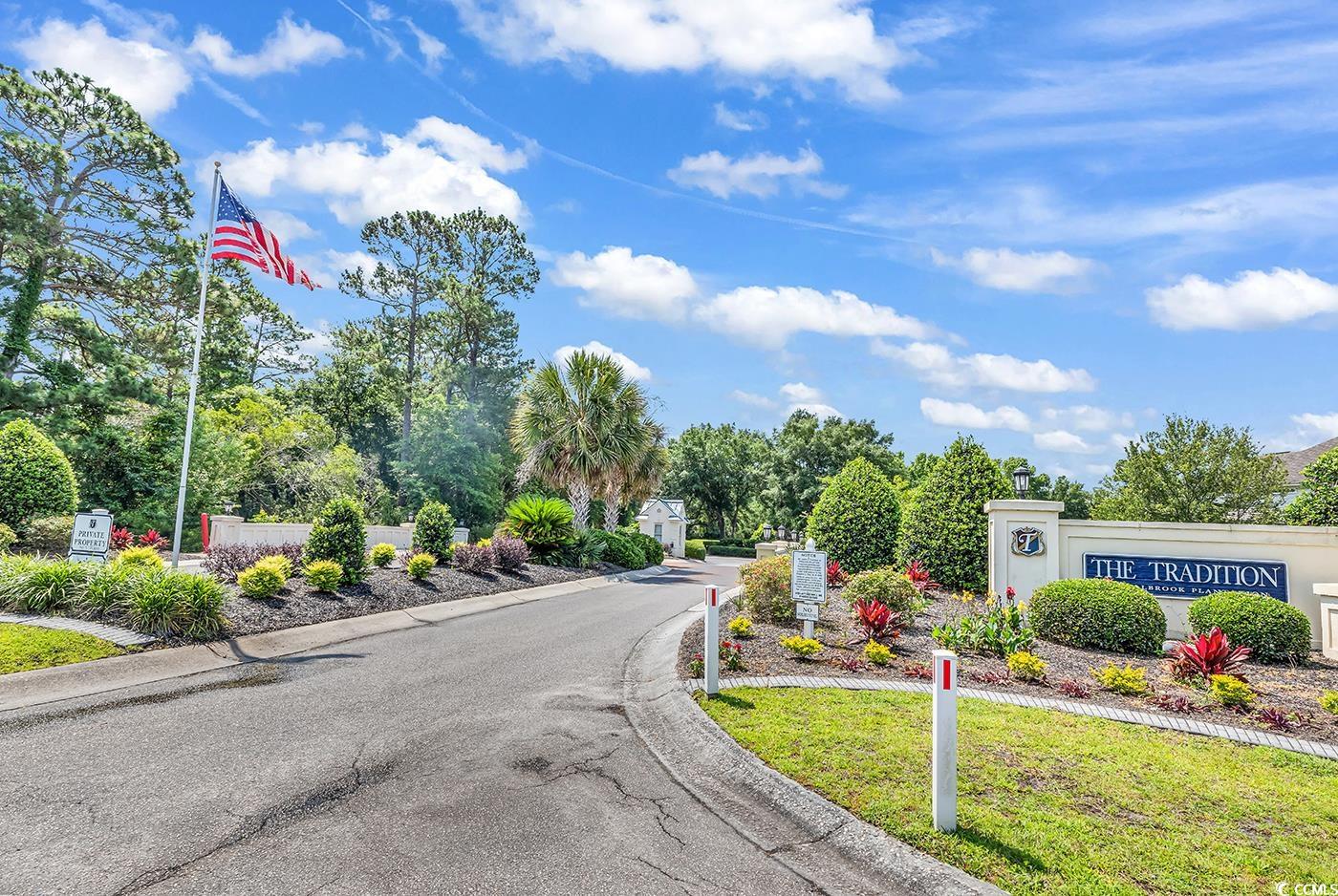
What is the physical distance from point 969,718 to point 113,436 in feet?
90.7

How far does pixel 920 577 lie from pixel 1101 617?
10.6 feet

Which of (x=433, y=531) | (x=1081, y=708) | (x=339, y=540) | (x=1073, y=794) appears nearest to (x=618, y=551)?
(x=433, y=531)

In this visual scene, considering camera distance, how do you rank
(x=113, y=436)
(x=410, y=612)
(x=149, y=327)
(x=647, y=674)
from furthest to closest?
(x=149, y=327)
(x=113, y=436)
(x=410, y=612)
(x=647, y=674)

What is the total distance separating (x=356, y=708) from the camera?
7.00 meters

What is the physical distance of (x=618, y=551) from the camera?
78.6 feet

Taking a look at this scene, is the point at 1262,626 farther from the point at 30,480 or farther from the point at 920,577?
the point at 30,480

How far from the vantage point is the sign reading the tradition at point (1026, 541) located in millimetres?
11469

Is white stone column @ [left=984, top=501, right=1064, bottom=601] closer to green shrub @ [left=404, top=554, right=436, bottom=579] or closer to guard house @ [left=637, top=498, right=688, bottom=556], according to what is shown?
green shrub @ [left=404, top=554, right=436, bottom=579]

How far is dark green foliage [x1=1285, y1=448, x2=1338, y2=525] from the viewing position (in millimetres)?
11844

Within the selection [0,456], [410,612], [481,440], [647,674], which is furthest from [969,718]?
[481,440]

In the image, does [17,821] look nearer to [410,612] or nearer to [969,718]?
[969,718]

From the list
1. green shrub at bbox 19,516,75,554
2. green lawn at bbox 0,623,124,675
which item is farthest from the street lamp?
green shrub at bbox 19,516,75,554

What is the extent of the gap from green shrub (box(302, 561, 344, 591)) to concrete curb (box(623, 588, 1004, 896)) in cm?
780

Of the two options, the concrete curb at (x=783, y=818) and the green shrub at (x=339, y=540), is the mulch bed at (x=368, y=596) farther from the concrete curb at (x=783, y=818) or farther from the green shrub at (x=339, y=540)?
the concrete curb at (x=783, y=818)
